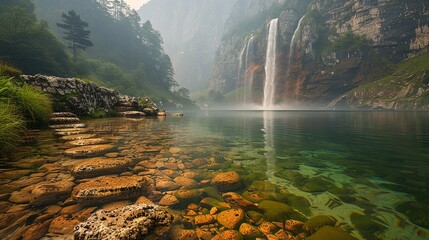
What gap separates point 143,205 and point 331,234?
2.75 m

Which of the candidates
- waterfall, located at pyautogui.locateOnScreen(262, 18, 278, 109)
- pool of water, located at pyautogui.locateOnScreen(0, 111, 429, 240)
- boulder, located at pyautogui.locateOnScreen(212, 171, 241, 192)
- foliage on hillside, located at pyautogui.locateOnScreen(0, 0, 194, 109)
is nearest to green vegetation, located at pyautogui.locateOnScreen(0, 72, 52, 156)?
pool of water, located at pyautogui.locateOnScreen(0, 111, 429, 240)

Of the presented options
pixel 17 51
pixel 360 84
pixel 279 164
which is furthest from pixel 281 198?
pixel 360 84

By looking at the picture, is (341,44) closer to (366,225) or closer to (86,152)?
(366,225)

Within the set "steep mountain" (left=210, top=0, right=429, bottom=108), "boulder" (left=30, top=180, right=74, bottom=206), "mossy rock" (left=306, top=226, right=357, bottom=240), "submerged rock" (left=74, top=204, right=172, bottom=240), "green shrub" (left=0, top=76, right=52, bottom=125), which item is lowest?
"mossy rock" (left=306, top=226, right=357, bottom=240)

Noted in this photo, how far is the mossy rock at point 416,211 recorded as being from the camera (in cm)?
325

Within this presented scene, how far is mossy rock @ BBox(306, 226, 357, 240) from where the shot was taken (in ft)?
9.04

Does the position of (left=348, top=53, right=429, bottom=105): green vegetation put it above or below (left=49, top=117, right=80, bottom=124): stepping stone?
above

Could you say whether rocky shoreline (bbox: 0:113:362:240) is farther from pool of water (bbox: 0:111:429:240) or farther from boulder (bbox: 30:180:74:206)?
pool of water (bbox: 0:111:429:240)

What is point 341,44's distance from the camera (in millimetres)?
93438

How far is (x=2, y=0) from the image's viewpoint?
48.5 m

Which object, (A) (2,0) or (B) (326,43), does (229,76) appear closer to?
(B) (326,43)

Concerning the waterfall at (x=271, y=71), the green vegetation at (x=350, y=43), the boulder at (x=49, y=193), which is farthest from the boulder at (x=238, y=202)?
the green vegetation at (x=350, y=43)

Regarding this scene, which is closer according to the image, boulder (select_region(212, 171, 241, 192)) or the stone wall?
boulder (select_region(212, 171, 241, 192))

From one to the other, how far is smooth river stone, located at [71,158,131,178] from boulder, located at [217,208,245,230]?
3.13m
